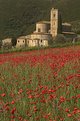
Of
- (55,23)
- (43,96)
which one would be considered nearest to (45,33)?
(55,23)

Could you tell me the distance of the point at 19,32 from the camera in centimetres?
16350

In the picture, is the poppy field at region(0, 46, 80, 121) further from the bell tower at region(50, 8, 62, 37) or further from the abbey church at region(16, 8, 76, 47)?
the bell tower at region(50, 8, 62, 37)

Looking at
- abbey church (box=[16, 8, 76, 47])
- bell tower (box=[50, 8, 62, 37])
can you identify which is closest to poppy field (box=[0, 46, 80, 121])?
abbey church (box=[16, 8, 76, 47])

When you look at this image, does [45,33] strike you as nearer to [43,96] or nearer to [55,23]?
[55,23]

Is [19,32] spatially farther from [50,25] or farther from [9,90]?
[9,90]

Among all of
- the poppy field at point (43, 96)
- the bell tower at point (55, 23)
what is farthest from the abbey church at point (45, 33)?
the poppy field at point (43, 96)

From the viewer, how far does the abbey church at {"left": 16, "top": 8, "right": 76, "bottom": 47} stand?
91125mm

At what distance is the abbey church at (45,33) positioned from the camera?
299 feet

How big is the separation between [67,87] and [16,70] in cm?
391

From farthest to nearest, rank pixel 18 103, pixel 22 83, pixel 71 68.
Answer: pixel 71 68 → pixel 22 83 → pixel 18 103

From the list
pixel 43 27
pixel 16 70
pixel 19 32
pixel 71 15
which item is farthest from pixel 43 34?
pixel 71 15

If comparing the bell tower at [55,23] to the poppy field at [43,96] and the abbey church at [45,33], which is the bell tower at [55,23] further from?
the poppy field at [43,96]

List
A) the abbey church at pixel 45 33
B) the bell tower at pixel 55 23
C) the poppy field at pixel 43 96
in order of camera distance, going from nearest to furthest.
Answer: the poppy field at pixel 43 96 < the abbey church at pixel 45 33 < the bell tower at pixel 55 23

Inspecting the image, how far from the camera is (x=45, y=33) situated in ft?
319
